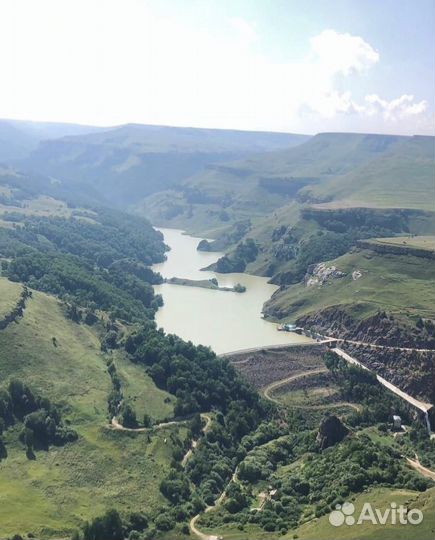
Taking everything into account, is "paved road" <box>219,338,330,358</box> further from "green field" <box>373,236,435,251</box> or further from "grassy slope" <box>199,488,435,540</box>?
"grassy slope" <box>199,488,435,540</box>

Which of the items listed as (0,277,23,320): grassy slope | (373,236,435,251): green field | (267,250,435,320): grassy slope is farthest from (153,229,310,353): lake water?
(0,277,23,320): grassy slope

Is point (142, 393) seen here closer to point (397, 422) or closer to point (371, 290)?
point (397, 422)

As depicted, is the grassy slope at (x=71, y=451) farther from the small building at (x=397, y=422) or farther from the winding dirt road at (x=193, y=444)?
the small building at (x=397, y=422)

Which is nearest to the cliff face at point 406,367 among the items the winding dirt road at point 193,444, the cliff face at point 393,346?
the cliff face at point 393,346

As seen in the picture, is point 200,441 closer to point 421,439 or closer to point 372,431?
point 372,431

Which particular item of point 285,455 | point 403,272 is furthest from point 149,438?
point 403,272

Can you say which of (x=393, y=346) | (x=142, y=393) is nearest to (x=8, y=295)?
(x=142, y=393)
